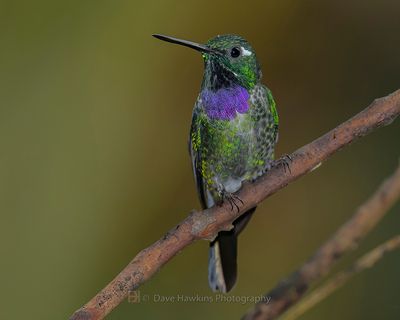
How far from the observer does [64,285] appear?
13.4 ft

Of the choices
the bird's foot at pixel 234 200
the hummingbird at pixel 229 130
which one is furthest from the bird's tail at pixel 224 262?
the bird's foot at pixel 234 200

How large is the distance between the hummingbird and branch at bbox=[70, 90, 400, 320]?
541 mm

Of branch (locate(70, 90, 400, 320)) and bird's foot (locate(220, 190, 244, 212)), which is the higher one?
bird's foot (locate(220, 190, 244, 212))

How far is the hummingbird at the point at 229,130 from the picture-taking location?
2.87 meters

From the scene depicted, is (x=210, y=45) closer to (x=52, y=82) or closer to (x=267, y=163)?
(x=267, y=163)

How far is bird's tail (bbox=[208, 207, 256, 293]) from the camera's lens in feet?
9.86

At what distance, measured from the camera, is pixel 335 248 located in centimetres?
101

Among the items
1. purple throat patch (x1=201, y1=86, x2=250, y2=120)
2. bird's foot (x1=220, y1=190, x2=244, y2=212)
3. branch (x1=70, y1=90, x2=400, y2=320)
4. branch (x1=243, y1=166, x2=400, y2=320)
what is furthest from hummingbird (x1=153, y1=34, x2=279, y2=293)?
branch (x1=243, y1=166, x2=400, y2=320)

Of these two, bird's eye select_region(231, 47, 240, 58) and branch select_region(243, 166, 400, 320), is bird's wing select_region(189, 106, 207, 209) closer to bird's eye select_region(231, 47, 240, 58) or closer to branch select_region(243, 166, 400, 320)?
bird's eye select_region(231, 47, 240, 58)

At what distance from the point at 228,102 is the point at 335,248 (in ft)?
6.34

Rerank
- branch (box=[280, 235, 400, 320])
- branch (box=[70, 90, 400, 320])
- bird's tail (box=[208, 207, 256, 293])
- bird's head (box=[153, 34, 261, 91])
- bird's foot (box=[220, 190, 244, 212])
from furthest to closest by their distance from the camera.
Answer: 1. bird's tail (box=[208, 207, 256, 293])
2. bird's head (box=[153, 34, 261, 91])
3. bird's foot (box=[220, 190, 244, 212])
4. branch (box=[70, 90, 400, 320])
5. branch (box=[280, 235, 400, 320])

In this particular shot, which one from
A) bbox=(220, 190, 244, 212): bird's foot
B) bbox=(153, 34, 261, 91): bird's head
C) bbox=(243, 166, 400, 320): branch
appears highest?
bbox=(153, 34, 261, 91): bird's head

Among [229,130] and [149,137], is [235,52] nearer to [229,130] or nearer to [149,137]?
[229,130]

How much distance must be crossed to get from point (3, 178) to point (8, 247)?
0.47 metres
